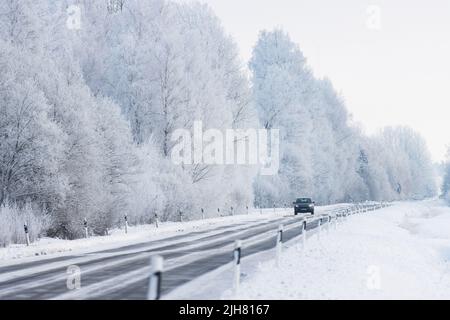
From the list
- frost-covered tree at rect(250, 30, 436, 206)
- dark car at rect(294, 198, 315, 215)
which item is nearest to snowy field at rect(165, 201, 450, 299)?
dark car at rect(294, 198, 315, 215)

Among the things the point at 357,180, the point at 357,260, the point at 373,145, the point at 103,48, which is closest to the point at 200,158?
the point at 103,48

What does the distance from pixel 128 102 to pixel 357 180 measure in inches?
2359

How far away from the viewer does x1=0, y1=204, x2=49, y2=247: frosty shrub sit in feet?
73.7

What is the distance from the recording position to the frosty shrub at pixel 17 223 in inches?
884

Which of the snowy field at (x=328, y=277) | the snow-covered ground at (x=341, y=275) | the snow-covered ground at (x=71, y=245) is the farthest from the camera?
the snow-covered ground at (x=71, y=245)

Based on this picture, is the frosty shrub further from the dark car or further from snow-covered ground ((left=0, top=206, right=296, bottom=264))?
the dark car

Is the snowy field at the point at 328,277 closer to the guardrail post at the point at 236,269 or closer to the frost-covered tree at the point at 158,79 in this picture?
the guardrail post at the point at 236,269

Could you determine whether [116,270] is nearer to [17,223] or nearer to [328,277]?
[328,277]

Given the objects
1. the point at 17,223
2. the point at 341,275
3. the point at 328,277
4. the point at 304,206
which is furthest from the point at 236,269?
the point at 304,206

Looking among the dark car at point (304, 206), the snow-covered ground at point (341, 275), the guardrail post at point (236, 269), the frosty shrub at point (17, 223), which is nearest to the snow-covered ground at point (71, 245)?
the frosty shrub at point (17, 223)

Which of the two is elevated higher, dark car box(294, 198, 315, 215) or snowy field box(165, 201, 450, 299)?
dark car box(294, 198, 315, 215)

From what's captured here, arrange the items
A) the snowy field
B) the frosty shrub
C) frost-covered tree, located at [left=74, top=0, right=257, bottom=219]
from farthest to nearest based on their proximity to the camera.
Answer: frost-covered tree, located at [left=74, top=0, right=257, bottom=219], the frosty shrub, the snowy field
